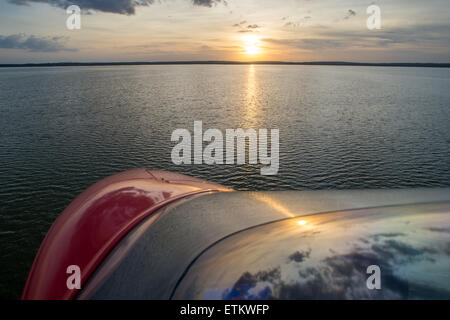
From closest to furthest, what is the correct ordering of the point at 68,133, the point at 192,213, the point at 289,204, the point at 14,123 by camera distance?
the point at 192,213 → the point at 289,204 → the point at 68,133 → the point at 14,123

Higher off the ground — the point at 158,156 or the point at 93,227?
the point at 93,227

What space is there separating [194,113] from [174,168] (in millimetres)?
19936

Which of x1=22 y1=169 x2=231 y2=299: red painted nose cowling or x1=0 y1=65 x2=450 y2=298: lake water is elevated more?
x1=22 y1=169 x2=231 y2=299: red painted nose cowling

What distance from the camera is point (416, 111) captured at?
3675 cm

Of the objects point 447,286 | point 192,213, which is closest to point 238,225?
point 192,213

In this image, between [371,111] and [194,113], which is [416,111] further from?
[194,113]

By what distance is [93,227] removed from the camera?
292 cm

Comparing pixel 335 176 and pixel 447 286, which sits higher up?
pixel 447 286

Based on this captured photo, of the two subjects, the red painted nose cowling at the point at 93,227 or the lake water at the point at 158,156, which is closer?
the red painted nose cowling at the point at 93,227

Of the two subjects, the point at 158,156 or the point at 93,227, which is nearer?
the point at 93,227

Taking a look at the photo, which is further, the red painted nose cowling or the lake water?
the lake water

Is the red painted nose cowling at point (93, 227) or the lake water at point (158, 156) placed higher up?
the red painted nose cowling at point (93, 227)

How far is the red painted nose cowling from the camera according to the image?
2.44 m

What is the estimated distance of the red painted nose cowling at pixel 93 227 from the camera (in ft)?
8.00
